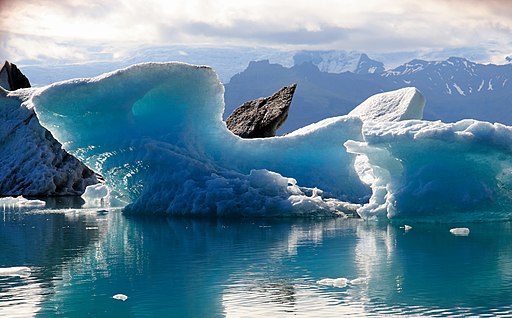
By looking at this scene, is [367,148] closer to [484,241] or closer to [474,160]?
[474,160]

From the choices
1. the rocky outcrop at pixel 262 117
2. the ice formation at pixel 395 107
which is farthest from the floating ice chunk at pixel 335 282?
the rocky outcrop at pixel 262 117

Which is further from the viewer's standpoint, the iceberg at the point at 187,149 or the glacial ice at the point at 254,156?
the iceberg at the point at 187,149

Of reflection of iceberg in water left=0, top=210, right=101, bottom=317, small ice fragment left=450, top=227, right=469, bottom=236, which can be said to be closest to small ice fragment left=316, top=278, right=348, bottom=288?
reflection of iceberg in water left=0, top=210, right=101, bottom=317

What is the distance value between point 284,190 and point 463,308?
9.03 metres

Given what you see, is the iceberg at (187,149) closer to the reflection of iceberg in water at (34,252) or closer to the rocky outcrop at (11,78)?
the reflection of iceberg in water at (34,252)

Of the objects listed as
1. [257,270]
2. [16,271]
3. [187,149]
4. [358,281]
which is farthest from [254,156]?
[358,281]

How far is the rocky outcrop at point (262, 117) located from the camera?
25438 millimetres

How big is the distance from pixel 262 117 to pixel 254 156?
8335 millimetres

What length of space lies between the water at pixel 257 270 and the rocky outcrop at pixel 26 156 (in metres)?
13.4

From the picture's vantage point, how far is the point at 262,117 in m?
25.8

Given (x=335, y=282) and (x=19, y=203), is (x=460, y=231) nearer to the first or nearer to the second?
(x=335, y=282)

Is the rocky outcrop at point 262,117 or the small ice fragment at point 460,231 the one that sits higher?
the rocky outcrop at point 262,117

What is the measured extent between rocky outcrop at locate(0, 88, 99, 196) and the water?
1341 cm

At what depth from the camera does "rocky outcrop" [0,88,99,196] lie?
2788cm
